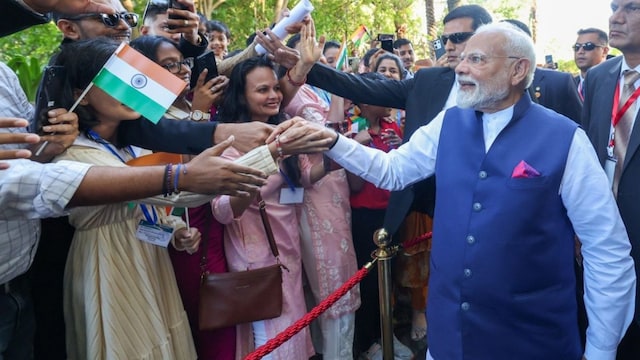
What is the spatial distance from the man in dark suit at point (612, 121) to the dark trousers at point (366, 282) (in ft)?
4.92

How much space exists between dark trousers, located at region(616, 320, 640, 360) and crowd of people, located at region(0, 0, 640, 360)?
0.04ft

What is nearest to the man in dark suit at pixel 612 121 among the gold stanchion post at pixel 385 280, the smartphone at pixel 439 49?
the smartphone at pixel 439 49

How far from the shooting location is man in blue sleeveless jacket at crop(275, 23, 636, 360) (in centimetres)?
191

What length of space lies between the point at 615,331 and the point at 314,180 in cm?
172

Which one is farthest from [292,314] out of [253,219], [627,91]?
[627,91]

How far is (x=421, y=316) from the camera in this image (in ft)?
12.8

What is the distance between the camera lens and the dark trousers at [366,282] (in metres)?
3.52

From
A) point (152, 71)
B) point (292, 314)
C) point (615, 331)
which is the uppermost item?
point (152, 71)

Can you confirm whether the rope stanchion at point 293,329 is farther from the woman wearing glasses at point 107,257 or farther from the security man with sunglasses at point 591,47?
the security man with sunglasses at point 591,47

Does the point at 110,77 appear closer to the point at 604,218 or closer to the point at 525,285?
the point at 525,285

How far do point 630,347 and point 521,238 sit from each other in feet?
5.34

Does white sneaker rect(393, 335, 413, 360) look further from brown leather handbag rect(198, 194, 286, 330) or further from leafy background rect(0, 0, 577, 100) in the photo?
leafy background rect(0, 0, 577, 100)

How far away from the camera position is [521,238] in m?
1.91

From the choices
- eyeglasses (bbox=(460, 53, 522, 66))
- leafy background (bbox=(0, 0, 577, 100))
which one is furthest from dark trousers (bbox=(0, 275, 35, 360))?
leafy background (bbox=(0, 0, 577, 100))
